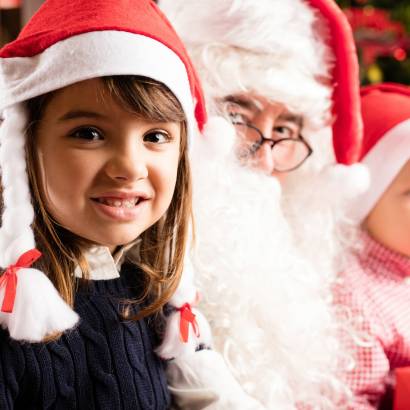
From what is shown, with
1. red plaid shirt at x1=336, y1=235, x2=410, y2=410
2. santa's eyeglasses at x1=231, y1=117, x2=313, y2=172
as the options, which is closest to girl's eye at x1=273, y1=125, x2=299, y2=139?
santa's eyeglasses at x1=231, y1=117, x2=313, y2=172

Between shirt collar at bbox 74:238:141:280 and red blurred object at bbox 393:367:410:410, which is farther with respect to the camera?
red blurred object at bbox 393:367:410:410

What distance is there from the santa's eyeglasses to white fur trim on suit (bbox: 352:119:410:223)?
166 mm

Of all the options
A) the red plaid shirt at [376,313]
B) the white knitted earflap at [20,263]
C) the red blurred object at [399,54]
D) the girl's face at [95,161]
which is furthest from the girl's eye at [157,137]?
the red blurred object at [399,54]

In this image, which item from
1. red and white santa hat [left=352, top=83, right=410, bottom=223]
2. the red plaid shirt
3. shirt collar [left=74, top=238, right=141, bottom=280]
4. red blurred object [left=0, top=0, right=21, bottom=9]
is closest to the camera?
shirt collar [left=74, top=238, right=141, bottom=280]

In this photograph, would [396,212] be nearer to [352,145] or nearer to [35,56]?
[352,145]

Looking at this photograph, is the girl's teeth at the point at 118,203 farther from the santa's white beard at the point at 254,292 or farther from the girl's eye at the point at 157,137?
the santa's white beard at the point at 254,292

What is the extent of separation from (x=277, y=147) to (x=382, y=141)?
27 centimetres

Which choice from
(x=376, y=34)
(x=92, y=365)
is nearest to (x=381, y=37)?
(x=376, y=34)

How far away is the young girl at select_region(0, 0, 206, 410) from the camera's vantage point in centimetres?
87

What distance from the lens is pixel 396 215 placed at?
141 cm

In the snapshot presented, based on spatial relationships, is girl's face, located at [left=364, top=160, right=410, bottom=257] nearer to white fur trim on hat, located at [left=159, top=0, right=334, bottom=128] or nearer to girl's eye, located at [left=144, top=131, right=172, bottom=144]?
white fur trim on hat, located at [left=159, top=0, right=334, bottom=128]

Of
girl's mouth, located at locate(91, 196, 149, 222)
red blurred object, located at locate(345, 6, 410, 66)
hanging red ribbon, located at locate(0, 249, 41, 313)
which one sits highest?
girl's mouth, located at locate(91, 196, 149, 222)

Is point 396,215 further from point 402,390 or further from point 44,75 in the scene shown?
point 44,75

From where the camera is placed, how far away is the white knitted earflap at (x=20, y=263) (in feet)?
2.81
